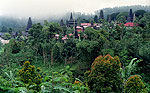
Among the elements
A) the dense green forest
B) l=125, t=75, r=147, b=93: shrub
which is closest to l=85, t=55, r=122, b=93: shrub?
the dense green forest

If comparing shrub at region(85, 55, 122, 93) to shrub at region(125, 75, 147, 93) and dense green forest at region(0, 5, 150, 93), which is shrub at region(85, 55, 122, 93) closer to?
dense green forest at region(0, 5, 150, 93)

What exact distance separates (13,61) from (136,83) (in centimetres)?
1181

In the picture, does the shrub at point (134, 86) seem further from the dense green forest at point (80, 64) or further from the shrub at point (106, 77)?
the shrub at point (106, 77)

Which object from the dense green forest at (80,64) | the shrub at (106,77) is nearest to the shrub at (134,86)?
the dense green forest at (80,64)

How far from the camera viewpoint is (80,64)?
571 inches

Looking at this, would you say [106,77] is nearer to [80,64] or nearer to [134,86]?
[134,86]

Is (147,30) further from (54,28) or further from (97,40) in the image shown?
(54,28)

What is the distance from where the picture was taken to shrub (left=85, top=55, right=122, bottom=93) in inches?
249

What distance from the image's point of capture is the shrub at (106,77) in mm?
6332

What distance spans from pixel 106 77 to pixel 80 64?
8206 mm

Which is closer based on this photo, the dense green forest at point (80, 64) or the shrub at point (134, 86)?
the dense green forest at point (80, 64)

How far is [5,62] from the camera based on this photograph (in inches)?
573

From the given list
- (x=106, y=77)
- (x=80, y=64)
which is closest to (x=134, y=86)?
(x=106, y=77)

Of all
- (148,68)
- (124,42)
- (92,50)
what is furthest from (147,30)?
(92,50)
